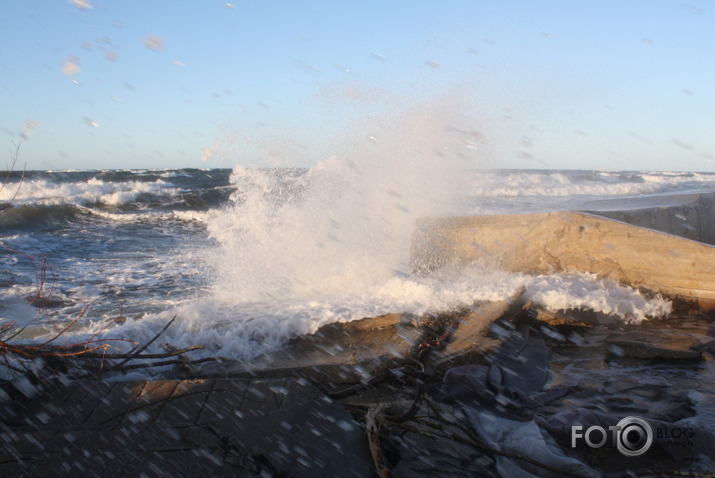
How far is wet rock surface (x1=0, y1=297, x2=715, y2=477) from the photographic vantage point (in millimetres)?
1884

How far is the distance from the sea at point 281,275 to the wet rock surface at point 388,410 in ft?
1.80

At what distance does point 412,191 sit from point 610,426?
13.7ft

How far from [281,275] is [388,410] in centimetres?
332

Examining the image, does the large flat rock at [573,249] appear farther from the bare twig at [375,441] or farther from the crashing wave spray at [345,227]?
the bare twig at [375,441]

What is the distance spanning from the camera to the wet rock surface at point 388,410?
188 cm

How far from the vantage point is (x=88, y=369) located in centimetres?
254

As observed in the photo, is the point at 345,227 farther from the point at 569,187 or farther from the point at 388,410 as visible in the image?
the point at 569,187

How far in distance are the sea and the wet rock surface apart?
549 mm

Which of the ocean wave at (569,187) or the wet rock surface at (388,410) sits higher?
the wet rock surface at (388,410)

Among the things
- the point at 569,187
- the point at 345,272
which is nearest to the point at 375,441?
the point at 345,272

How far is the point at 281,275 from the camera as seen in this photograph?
5594mm

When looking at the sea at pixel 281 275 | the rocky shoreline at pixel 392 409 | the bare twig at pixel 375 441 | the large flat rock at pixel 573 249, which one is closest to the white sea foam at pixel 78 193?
the sea at pixel 281 275

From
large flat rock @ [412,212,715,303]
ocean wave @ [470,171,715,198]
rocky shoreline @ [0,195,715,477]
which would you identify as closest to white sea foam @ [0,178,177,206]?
ocean wave @ [470,171,715,198]

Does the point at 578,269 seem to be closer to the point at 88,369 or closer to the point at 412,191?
the point at 412,191
